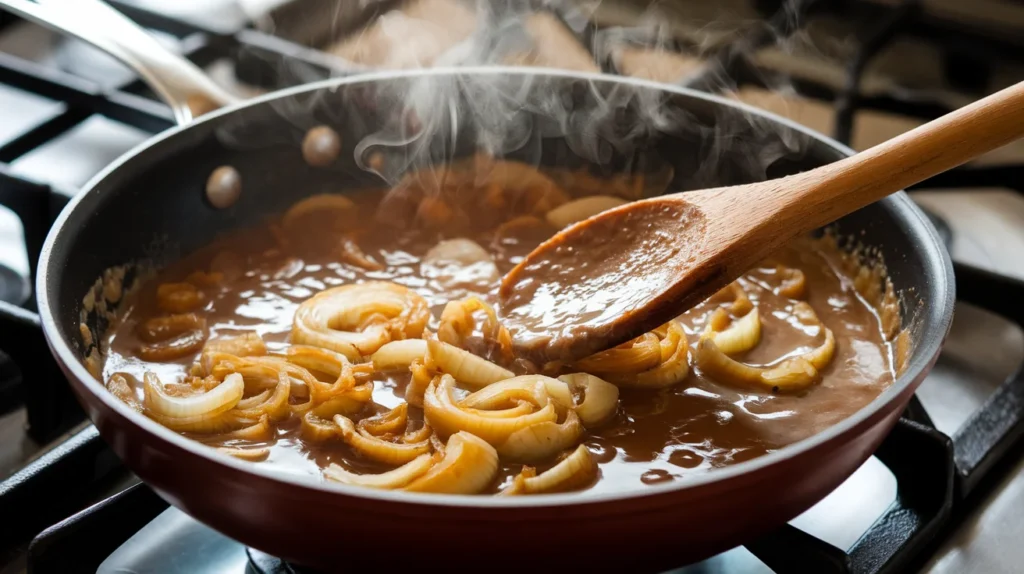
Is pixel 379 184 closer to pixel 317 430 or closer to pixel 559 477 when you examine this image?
pixel 317 430

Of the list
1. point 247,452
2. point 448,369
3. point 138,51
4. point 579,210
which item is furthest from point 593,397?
point 138,51

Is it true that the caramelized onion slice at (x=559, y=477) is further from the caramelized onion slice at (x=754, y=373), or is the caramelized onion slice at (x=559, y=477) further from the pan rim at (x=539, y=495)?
the caramelized onion slice at (x=754, y=373)

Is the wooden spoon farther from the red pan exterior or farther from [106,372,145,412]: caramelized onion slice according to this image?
[106,372,145,412]: caramelized onion slice

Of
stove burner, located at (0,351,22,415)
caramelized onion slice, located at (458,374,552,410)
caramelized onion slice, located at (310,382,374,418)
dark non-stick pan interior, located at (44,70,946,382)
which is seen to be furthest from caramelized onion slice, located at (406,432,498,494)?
stove burner, located at (0,351,22,415)

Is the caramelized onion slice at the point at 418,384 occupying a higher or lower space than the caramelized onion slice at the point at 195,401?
lower

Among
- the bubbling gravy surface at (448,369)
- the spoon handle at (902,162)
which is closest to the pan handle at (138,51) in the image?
the bubbling gravy surface at (448,369)

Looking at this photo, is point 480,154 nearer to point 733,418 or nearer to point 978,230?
point 733,418

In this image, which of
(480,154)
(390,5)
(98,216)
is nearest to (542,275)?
(480,154)
